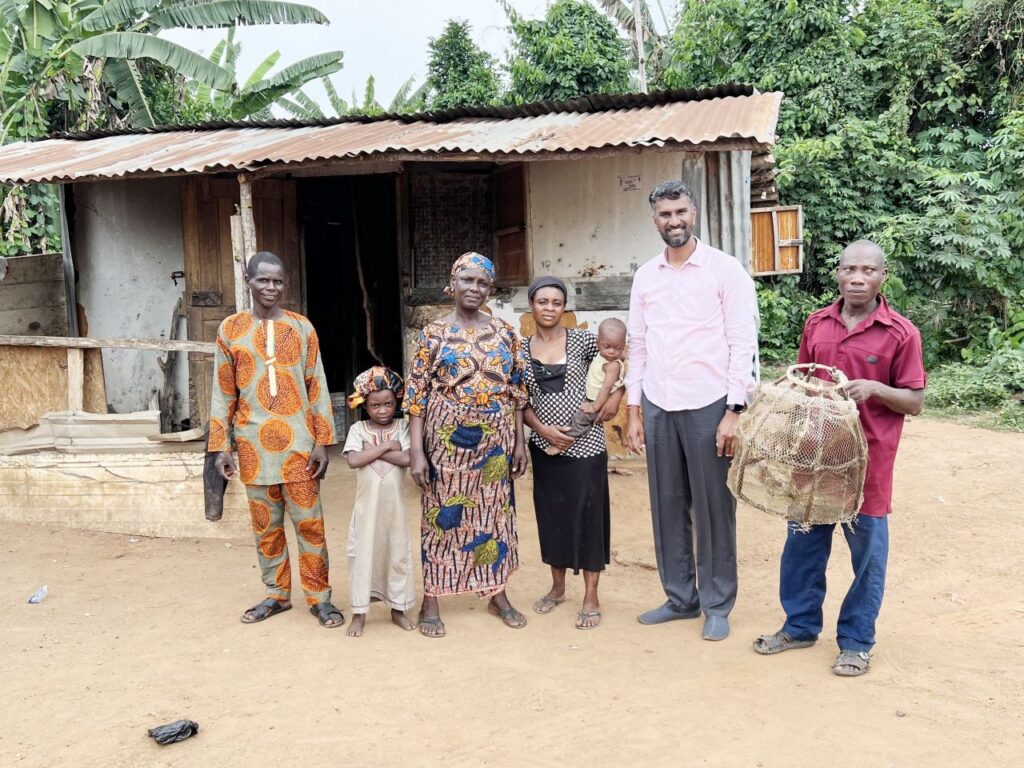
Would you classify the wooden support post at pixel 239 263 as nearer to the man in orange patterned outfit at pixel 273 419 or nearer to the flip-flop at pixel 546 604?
the man in orange patterned outfit at pixel 273 419

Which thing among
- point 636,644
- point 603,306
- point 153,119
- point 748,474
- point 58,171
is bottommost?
point 636,644

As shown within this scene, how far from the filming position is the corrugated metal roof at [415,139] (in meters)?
4.91

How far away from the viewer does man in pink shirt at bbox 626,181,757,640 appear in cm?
331

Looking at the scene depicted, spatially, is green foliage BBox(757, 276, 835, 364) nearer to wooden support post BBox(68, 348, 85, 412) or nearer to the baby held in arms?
the baby held in arms

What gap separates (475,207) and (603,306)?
134 cm

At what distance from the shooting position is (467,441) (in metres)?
3.46

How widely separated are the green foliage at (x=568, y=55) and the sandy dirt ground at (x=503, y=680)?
10807 mm

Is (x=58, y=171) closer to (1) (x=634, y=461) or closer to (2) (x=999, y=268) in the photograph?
(1) (x=634, y=461)

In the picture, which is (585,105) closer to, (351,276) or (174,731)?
(351,276)

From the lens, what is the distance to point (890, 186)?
12.2 m

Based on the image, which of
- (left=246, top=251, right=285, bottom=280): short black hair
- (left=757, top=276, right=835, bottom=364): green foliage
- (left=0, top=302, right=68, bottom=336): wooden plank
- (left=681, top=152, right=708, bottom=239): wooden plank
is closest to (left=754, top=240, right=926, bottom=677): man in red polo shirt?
(left=246, top=251, right=285, bottom=280): short black hair

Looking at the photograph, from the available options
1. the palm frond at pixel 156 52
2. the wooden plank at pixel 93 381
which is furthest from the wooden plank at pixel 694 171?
the palm frond at pixel 156 52

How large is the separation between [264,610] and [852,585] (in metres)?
2.46

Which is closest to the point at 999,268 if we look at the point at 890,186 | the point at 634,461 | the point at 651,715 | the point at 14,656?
the point at 890,186
